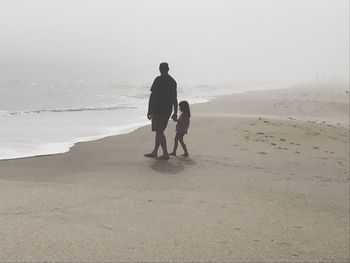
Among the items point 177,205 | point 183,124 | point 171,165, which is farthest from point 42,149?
point 177,205

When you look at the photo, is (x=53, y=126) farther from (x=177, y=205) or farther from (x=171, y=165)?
(x=177, y=205)

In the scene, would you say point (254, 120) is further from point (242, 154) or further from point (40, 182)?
point (40, 182)

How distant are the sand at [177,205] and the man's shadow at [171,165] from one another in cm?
2

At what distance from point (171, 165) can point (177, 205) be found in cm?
265

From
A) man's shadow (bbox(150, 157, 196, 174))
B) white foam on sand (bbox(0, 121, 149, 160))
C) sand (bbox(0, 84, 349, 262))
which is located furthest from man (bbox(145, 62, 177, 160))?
white foam on sand (bbox(0, 121, 149, 160))

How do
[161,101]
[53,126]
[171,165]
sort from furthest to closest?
[53,126] → [161,101] → [171,165]

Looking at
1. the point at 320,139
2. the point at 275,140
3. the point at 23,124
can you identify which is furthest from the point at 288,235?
the point at 23,124

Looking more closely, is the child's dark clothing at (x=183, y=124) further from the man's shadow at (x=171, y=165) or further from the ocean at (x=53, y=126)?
the ocean at (x=53, y=126)

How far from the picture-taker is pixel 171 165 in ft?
27.3

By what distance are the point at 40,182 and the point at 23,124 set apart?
700 centimetres

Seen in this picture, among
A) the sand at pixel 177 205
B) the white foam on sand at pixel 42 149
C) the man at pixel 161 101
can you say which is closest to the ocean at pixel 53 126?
the white foam on sand at pixel 42 149

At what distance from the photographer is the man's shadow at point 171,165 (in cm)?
785

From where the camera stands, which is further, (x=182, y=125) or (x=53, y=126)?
(x=53, y=126)

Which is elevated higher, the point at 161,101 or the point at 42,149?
the point at 161,101
